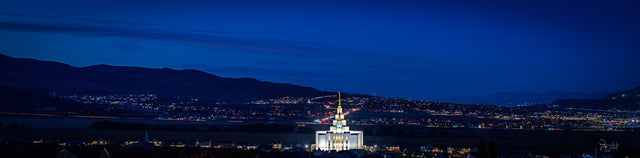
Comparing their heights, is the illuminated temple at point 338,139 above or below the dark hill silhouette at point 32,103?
below

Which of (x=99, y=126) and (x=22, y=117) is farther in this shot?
(x=22, y=117)

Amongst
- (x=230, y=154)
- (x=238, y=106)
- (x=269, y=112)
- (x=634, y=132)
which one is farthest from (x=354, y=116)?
(x=230, y=154)

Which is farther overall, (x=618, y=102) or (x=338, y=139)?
(x=618, y=102)

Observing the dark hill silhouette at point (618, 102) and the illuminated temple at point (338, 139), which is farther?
the dark hill silhouette at point (618, 102)

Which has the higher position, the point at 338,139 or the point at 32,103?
the point at 32,103

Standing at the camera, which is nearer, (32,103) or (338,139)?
(338,139)

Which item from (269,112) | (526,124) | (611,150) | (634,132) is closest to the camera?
(611,150)

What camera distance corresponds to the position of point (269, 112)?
164750 millimetres

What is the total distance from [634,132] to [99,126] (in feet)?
245

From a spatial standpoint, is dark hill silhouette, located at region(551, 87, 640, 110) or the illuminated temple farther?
dark hill silhouette, located at region(551, 87, 640, 110)

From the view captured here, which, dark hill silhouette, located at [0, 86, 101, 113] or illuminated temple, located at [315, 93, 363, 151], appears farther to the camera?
dark hill silhouette, located at [0, 86, 101, 113]

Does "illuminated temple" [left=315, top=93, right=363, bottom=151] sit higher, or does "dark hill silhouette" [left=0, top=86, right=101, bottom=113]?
"dark hill silhouette" [left=0, top=86, right=101, bottom=113]

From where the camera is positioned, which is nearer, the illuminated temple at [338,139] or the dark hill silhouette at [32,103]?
the illuminated temple at [338,139]

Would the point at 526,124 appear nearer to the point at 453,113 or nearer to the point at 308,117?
the point at 453,113
